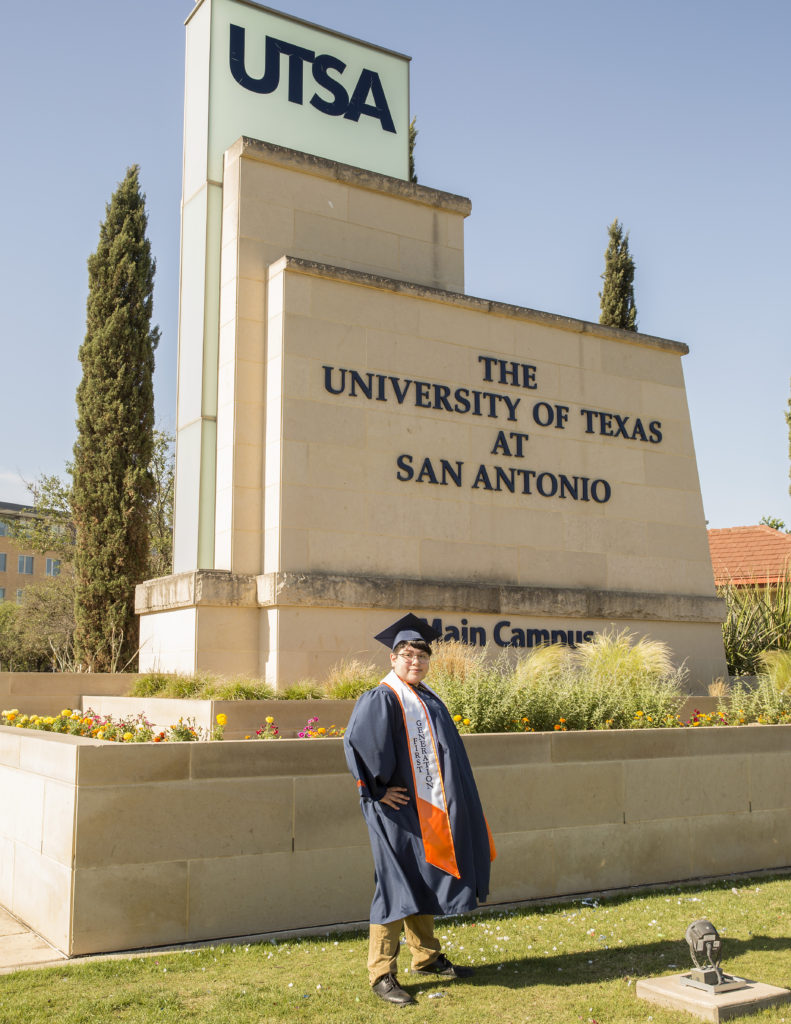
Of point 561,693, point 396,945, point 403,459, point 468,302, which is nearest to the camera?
point 396,945

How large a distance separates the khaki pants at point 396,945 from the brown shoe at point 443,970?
→ 0.03 m

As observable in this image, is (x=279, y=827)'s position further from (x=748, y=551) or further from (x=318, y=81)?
(x=748, y=551)

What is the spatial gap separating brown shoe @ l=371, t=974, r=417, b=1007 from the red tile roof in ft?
76.5

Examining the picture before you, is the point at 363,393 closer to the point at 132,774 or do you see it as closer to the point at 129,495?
the point at 132,774

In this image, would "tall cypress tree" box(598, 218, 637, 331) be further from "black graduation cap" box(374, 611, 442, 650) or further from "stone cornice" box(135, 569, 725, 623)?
"black graduation cap" box(374, 611, 442, 650)

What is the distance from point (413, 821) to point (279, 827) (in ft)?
5.10

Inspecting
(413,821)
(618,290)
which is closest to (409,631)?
(413,821)

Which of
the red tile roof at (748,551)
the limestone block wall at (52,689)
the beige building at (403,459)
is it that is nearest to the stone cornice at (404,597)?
the beige building at (403,459)

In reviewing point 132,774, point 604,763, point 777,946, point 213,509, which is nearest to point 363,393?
point 213,509

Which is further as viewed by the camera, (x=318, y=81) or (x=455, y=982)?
(x=318, y=81)

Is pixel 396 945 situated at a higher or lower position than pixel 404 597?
lower

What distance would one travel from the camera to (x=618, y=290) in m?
28.0

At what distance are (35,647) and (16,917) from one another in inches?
1101

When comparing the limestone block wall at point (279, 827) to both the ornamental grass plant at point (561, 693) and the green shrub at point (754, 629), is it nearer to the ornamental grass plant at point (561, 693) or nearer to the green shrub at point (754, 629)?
the ornamental grass plant at point (561, 693)
